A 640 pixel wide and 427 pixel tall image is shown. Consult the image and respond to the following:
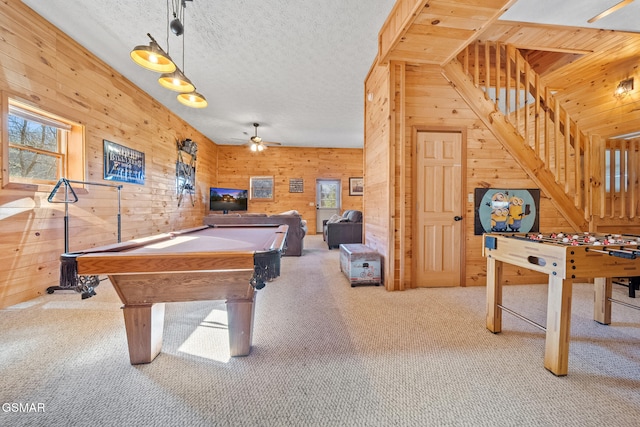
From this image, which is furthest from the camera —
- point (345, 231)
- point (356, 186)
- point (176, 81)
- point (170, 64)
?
point (356, 186)

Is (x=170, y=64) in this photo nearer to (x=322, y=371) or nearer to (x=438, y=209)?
(x=322, y=371)

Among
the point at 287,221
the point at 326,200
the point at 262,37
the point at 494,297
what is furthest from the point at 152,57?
the point at 326,200

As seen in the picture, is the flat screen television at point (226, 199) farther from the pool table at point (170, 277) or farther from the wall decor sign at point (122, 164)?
the pool table at point (170, 277)

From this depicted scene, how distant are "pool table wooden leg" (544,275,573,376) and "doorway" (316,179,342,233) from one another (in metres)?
7.70

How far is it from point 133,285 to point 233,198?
20.9ft

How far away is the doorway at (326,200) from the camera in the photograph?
9.24 metres

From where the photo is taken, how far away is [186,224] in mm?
6363

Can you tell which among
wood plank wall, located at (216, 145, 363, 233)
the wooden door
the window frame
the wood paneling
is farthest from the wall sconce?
the window frame

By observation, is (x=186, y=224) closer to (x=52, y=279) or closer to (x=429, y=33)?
(x=52, y=279)

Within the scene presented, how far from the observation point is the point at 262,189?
8.62m

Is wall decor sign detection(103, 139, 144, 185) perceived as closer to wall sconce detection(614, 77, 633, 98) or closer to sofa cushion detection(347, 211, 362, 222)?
sofa cushion detection(347, 211, 362, 222)

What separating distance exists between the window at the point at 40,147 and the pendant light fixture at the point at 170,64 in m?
1.69

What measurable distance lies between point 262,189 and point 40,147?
5787 mm

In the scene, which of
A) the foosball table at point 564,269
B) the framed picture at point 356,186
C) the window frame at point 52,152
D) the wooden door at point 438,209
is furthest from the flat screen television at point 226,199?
the foosball table at point 564,269
